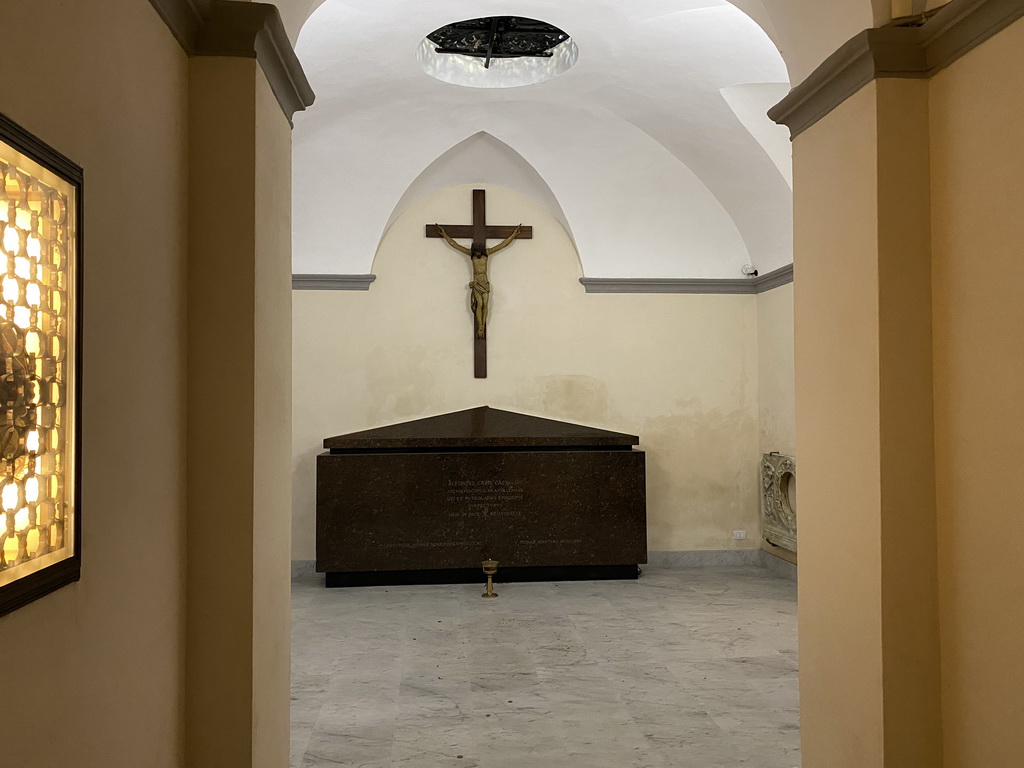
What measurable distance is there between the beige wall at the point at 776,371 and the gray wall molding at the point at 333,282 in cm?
361

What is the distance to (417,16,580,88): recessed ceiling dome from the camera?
6.35m

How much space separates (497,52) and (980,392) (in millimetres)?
5090

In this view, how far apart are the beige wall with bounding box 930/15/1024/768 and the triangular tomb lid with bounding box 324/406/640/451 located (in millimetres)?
4678

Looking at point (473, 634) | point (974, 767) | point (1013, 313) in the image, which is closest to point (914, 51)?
point (1013, 313)

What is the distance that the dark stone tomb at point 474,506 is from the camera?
696 cm

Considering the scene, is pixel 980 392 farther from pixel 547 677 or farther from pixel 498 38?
pixel 498 38

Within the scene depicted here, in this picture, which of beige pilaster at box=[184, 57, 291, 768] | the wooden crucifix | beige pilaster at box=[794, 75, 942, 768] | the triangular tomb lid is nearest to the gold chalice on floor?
the triangular tomb lid

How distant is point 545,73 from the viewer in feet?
22.1

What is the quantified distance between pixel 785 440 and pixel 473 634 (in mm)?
3506

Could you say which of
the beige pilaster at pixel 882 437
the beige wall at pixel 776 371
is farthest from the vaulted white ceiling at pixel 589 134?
the beige pilaster at pixel 882 437

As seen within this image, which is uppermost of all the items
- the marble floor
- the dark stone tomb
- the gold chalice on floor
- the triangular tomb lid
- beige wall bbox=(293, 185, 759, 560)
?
beige wall bbox=(293, 185, 759, 560)

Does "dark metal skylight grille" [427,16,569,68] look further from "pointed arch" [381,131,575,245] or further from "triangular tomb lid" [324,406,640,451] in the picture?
"triangular tomb lid" [324,406,640,451]

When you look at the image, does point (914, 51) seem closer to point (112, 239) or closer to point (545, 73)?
point (112, 239)

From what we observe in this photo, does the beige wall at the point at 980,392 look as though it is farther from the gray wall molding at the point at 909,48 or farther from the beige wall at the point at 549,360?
the beige wall at the point at 549,360
